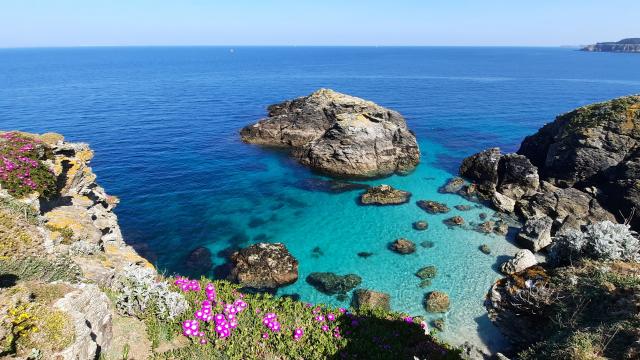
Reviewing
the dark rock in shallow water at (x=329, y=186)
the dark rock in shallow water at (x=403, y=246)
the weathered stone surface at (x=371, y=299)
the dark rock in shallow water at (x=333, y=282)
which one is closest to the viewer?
the weathered stone surface at (x=371, y=299)

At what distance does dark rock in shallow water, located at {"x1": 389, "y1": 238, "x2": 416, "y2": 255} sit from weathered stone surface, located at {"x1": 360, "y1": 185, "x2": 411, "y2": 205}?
758 cm

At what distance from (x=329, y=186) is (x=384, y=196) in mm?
6925

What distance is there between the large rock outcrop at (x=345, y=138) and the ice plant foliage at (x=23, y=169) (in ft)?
103

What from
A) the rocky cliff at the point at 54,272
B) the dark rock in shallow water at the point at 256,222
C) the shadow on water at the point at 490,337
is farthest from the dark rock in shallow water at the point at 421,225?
the rocky cliff at the point at 54,272

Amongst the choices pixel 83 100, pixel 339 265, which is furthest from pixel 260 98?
pixel 339 265

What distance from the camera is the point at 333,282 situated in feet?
85.3

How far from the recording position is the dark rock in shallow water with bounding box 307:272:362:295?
83.4ft

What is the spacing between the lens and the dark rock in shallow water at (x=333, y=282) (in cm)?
2542

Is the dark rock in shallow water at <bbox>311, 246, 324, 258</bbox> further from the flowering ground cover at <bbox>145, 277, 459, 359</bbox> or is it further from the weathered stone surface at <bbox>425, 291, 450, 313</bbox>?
the flowering ground cover at <bbox>145, 277, 459, 359</bbox>

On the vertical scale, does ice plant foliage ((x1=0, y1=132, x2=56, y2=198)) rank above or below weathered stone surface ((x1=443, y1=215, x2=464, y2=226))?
above

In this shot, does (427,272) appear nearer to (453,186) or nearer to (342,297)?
(342,297)

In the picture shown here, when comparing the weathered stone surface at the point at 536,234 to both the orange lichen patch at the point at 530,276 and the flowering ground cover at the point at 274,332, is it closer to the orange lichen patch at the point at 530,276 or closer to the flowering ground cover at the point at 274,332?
the orange lichen patch at the point at 530,276

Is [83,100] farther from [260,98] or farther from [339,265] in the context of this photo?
[339,265]

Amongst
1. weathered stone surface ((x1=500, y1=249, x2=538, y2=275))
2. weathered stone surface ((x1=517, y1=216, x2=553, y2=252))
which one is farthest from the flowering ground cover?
weathered stone surface ((x1=517, y1=216, x2=553, y2=252))
